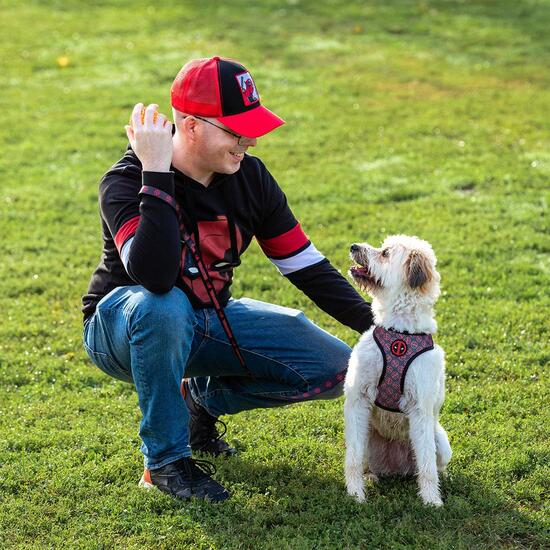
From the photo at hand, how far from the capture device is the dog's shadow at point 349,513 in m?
3.96

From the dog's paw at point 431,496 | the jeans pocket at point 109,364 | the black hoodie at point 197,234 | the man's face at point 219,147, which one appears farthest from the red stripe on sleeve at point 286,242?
the dog's paw at point 431,496

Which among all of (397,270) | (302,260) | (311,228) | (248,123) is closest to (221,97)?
(248,123)

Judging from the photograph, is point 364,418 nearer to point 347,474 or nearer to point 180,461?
point 347,474

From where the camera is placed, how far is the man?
4.01 meters

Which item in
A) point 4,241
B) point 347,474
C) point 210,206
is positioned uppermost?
point 210,206

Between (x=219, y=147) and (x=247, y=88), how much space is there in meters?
0.31

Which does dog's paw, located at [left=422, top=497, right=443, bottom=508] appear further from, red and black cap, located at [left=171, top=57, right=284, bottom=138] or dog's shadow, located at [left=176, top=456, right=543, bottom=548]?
red and black cap, located at [left=171, top=57, right=284, bottom=138]

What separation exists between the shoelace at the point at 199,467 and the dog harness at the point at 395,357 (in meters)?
0.88

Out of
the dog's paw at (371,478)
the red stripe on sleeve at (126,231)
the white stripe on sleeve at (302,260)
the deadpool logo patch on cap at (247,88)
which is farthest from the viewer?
the white stripe on sleeve at (302,260)

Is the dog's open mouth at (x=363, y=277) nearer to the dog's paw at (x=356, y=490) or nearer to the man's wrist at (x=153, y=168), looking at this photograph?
the dog's paw at (x=356, y=490)

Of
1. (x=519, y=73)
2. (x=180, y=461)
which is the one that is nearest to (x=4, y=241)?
(x=180, y=461)

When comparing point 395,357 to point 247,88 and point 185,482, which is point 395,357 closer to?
point 185,482

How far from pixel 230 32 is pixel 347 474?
12.1 metres

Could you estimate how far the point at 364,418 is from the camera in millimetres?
4293
